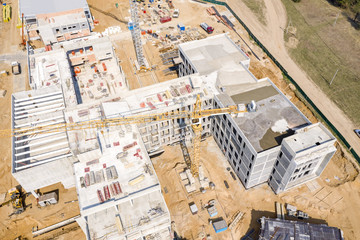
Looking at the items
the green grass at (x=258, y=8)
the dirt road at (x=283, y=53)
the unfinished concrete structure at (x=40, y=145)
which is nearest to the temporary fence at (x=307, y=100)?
the dirt road at (x=283, y=53)

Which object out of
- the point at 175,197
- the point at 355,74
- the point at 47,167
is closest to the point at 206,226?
the point at 175,197

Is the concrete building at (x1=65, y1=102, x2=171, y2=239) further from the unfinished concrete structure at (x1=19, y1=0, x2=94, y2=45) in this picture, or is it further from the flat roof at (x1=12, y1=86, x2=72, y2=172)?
the unfinished concrete structure at (x1=19, y1=0, x2=94, y2=45)

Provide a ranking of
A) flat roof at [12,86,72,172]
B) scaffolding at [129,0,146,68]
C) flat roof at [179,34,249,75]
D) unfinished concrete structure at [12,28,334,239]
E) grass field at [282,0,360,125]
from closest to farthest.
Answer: unfinished concrete structure at [12,28,334,239]
flat roof at [12,86,72,172]
flat roof at [179,34,249,75]
scaffolding at [129,0,146,68]
grass field at [282,0,360,125]

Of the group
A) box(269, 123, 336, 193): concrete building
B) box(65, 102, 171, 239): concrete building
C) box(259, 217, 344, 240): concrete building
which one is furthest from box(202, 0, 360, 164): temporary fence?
box(65, 102, 171, 239): concrete building

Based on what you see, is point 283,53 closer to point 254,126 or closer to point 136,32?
point 254,126

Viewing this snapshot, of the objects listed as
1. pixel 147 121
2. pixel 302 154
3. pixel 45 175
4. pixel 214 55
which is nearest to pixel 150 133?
pixel 147 121

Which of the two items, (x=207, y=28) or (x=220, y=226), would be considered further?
(x=207, y=28)

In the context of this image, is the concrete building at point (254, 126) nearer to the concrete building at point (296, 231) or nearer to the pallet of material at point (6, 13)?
the concrete building at point (296, 231)
